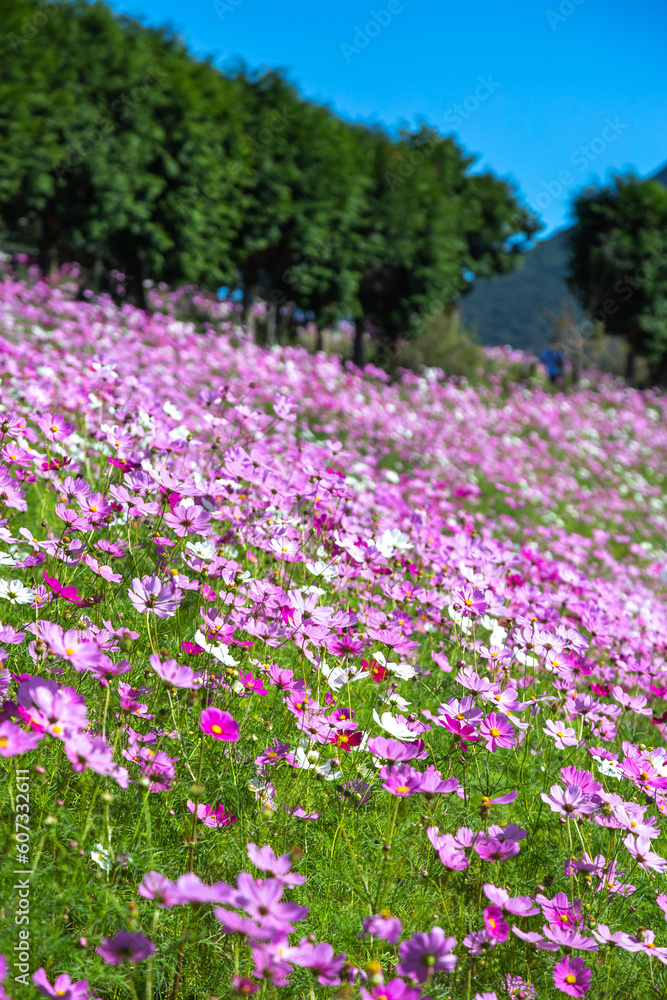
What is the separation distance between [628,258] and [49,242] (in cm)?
1884

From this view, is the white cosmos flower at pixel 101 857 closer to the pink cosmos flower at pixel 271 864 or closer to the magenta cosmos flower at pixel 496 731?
the pink cosmos flower at pixel 271 864

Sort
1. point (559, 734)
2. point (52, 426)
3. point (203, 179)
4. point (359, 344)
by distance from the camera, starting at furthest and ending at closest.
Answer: point (359, 344), point (203, 179), point (52, 426), point (559, 734)

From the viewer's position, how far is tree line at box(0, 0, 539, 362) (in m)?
10.1

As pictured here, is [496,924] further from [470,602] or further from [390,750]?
[470,602]

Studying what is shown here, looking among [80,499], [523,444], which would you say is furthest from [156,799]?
[523,444]

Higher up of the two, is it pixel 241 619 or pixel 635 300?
pixel 635 300

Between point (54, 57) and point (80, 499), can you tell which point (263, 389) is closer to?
point (80, 499)

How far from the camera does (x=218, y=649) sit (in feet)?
5.67

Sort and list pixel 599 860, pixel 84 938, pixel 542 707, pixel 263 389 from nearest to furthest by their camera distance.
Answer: pixel 84 938, pixel 599 860, pixel 542 707, pixel 263 389

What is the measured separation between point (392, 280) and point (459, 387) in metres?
3.22

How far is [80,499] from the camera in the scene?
1991 mm

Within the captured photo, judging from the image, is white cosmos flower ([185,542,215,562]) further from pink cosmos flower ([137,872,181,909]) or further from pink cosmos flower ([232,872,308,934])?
pink cosmos flower ([232,872,308,934])

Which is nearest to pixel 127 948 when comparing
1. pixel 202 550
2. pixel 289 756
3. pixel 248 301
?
pixel 289 756

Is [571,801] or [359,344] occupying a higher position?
[359,344]
